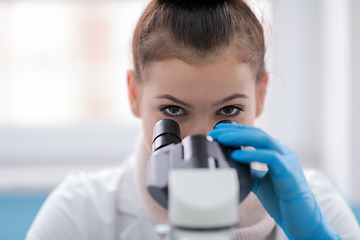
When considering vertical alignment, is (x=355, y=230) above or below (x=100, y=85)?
below

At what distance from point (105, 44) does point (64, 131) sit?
23.7 inches

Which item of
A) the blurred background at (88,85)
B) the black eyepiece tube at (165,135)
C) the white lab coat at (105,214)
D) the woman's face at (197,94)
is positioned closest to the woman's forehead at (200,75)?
the woman's face at (197,94)

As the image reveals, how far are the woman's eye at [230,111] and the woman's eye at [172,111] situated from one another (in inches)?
3.7

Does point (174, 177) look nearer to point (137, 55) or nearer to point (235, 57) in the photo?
point (235, 57)

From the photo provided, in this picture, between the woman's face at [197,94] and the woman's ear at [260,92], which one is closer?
the woman's face at [197,94]

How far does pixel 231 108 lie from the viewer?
33.1 inches

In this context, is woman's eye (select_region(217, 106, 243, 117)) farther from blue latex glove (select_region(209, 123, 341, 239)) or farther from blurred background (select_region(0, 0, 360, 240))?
blurred background (select_region(0, 0, 360, 240))

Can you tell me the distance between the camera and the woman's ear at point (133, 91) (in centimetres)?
101

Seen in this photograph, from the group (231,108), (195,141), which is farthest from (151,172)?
(231,108)

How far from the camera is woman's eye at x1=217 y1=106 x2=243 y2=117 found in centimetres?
83

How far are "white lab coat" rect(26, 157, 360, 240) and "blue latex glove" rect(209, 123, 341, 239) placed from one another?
0.83ft

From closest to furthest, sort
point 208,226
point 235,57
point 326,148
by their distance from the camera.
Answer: point 208,226
point 235,57
point 326,148

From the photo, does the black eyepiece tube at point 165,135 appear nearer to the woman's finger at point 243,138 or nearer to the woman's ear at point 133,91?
the woman's finger at point 243,138

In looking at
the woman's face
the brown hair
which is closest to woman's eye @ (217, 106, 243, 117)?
the woman's face
